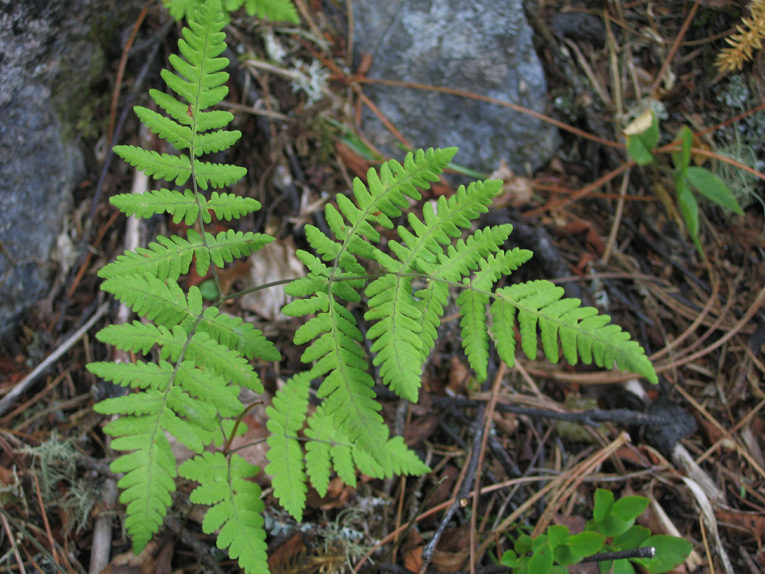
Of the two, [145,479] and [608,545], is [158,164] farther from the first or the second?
[608,545]

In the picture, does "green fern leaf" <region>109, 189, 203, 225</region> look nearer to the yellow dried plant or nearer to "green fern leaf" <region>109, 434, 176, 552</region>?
"green fern leaf" <region>109, 434, 176, 552</region>

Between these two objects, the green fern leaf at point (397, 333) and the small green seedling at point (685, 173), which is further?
the small green seedling at point (685, 173)

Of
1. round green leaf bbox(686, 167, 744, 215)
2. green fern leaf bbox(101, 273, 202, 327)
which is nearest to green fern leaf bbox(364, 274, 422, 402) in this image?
green fern leaf bbox(101, 273, 202, 327)

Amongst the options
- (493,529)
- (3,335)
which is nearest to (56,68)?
(3,335)

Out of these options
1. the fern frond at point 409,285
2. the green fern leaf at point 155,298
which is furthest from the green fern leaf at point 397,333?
the green fern leaf at point 155,298

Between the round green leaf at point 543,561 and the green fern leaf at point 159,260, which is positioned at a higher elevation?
the green fern leaf at point 159,260

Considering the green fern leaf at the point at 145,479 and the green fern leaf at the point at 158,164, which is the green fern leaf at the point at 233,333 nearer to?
the green fern leaf at the point at 145,479

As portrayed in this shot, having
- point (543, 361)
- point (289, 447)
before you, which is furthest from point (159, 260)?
point (543, 361)
